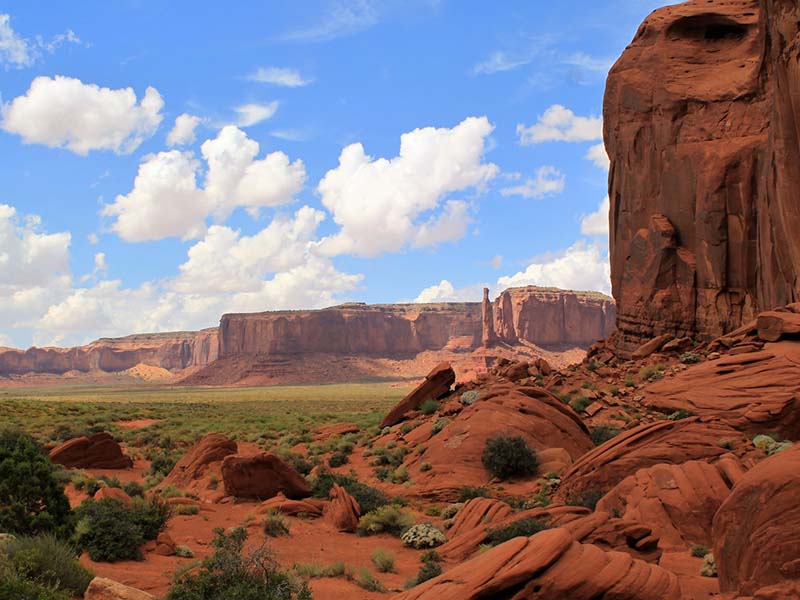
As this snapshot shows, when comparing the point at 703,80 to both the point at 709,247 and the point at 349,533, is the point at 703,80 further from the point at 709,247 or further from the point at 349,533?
the point at 349,533

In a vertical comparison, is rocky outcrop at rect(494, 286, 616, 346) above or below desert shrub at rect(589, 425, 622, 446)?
above

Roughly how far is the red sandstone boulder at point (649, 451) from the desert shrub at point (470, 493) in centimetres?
206

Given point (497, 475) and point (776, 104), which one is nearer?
point (497, 475)

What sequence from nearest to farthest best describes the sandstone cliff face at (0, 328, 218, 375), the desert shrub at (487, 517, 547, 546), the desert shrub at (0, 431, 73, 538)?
the desert shrub at (0, 431, 73, 538)
the desert shrub at (487, 517, 547, 546)
the sandstone cliff face at (0, 328, 218, 375)

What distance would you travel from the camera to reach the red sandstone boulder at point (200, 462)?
20484 millimetres

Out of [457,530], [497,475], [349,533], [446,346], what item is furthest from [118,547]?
[446,346]

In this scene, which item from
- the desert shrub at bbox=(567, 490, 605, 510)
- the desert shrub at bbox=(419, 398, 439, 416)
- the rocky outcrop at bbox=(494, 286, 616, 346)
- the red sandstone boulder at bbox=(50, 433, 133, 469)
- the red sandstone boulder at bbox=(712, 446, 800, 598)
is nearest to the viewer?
the red sandstone boulder at bbox=(712, 446, 800, 598)

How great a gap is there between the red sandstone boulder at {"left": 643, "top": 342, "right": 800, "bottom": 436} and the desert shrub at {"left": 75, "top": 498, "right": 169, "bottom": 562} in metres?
14.3

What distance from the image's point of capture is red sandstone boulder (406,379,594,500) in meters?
19.7

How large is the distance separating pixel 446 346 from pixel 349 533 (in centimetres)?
15229

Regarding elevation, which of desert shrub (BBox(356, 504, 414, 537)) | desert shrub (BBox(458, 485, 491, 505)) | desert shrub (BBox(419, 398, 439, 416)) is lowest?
desert shrub (BBox(458, 485, 491, 505))

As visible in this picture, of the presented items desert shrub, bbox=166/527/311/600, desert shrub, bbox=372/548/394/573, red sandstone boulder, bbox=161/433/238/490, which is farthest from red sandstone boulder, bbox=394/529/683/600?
red sandstone boulder, bbox=161/433/238/490

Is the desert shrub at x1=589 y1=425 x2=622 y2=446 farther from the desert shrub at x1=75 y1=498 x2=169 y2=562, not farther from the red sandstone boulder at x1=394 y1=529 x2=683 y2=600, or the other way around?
the red sandstone boulder at x1=394 y1=529 x2=683 y2=600

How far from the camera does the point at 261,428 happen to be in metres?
36.4
